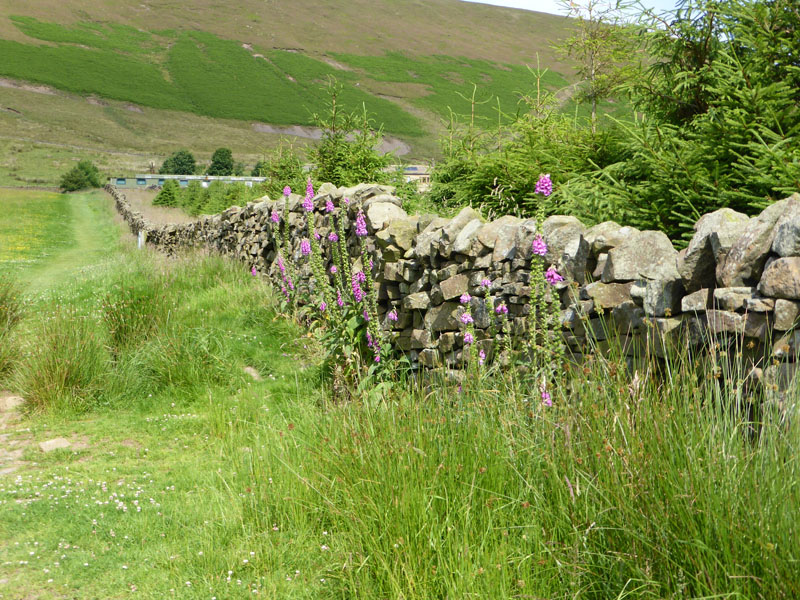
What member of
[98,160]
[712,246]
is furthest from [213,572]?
[98,160]

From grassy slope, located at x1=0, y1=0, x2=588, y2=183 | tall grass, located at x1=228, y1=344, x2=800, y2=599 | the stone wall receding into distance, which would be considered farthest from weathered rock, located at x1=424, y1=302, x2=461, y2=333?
grassy slope, located at x1=0, y1=0, x2=588, y2=183

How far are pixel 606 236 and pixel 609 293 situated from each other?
1.15 ft

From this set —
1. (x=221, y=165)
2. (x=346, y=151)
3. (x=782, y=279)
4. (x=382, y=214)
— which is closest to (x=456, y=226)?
(x=382, y=214)

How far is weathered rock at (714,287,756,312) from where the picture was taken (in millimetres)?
2732

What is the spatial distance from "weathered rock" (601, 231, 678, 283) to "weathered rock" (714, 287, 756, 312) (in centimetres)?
46

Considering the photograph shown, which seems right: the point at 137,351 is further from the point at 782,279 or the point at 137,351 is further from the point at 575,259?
the point at 782,279

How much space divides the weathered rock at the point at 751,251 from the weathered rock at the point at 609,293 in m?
0.59

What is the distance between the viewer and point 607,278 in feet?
11.7

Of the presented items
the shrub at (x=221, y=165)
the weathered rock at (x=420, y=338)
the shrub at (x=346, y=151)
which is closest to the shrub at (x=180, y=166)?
the shrub at (x=221, y=165)

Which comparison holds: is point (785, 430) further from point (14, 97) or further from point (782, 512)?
point (14, 97)

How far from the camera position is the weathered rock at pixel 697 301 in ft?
9.57

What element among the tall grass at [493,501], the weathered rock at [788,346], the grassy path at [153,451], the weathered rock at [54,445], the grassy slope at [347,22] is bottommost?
the weathered rock at [54,445]

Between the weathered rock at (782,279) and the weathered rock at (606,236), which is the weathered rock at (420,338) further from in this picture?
the weathered rock at (782,279)

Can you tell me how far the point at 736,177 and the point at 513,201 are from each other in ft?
6.91
